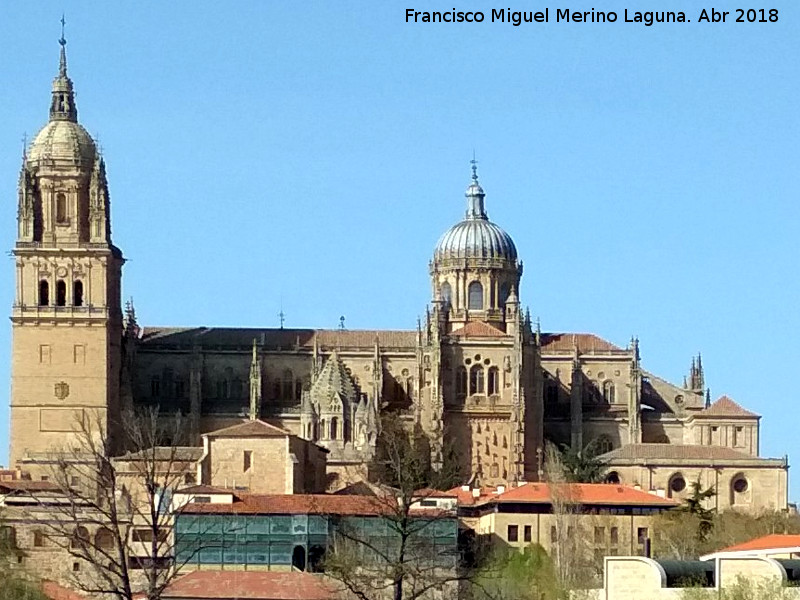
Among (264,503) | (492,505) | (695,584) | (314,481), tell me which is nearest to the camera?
(695,584)

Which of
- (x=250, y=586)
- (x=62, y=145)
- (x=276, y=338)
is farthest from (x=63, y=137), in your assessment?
(x=250, y=586)

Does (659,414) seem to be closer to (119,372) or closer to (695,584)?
(119,372)

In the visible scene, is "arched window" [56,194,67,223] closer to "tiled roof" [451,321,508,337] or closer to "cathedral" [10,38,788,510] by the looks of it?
"cathedral" [10,38,788,510]

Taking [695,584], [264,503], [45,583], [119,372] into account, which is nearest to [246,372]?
[119,372]

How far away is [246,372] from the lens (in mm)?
116188

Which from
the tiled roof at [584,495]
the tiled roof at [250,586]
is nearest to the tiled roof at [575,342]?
the tiled roof at [584,495]

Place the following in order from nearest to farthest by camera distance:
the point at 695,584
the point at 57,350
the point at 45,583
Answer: the point at 695,584
the point at 45,583
the point at 57,350

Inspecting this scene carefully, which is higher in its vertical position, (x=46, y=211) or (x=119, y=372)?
(x=46, y=211)

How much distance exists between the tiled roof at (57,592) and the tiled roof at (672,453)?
35991 mm

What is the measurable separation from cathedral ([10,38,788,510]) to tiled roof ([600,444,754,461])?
0.09 m

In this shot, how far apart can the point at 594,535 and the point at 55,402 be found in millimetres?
27837

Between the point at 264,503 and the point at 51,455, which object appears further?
the point at 51,455

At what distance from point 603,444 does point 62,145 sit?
27388 mm

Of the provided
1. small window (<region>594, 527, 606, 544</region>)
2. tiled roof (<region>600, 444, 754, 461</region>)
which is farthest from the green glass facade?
tiled roof (<region>600, 444, 754, 461</region>)
